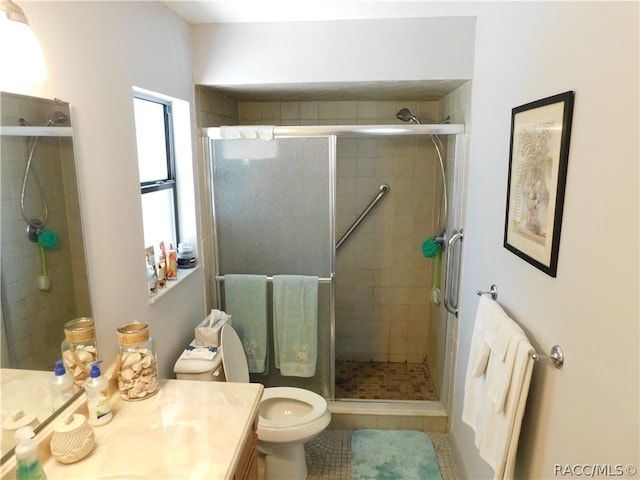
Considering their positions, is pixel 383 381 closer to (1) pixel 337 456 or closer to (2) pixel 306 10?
(1) pixel 337 456

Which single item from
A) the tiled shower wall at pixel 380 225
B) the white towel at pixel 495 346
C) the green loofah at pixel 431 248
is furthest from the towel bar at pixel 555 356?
the tiled shower wall at pixel 380 225

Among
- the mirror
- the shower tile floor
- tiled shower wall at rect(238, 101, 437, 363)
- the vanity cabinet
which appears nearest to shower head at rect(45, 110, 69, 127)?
the mirror

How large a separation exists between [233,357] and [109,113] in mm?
1336

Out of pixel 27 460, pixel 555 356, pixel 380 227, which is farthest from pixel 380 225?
pixel 27 460

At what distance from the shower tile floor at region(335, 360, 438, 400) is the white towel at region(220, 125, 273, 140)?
5.87 feet

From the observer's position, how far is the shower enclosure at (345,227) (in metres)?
2.38

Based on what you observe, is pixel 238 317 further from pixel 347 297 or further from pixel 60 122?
pixel 60 122

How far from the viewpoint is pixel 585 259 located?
3.51 feet

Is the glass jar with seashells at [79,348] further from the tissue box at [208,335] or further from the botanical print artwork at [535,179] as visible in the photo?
the botanical print artwork at [535,179]

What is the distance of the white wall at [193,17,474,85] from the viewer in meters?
2.13

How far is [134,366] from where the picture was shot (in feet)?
4.97

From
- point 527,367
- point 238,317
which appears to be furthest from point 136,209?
point 527,367

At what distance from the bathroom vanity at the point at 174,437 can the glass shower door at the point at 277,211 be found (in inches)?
37.8

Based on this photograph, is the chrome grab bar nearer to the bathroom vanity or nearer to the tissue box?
the tissue box
